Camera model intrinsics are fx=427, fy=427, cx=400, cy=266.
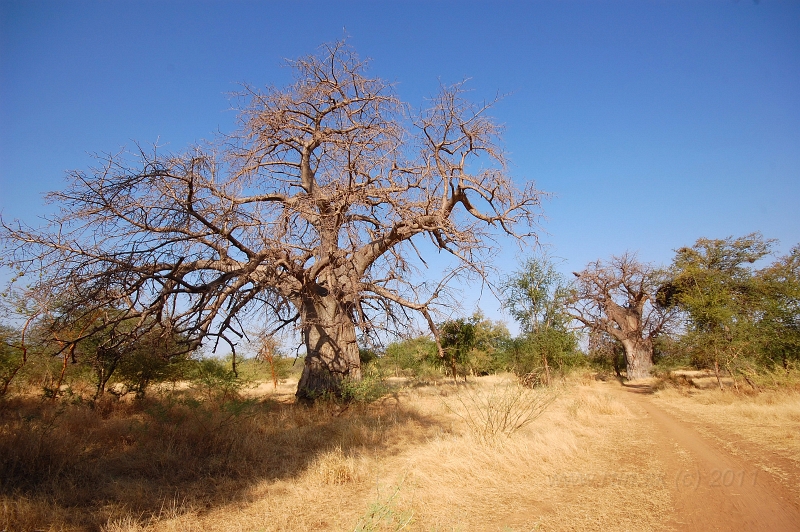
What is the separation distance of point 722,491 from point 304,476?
4.54 metres

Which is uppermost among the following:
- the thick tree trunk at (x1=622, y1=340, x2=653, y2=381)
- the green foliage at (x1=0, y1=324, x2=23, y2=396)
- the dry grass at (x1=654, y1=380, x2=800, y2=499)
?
the green foliage at (x1=0, y1=324, x2=23, y2=396)

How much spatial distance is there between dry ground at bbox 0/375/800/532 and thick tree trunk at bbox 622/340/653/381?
13.2m

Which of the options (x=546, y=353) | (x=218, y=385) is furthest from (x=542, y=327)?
(x=218, y=385)

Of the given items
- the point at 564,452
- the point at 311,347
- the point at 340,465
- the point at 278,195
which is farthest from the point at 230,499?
the point at 278,195

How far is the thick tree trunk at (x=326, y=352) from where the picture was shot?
952 centimetres

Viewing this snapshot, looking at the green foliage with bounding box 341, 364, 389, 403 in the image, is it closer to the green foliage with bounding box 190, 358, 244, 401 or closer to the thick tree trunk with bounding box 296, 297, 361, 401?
the thick tree trunk with bounding box 296, 297, 361, 401

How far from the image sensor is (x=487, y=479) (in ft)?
16.2

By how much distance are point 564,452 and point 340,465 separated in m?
3.11

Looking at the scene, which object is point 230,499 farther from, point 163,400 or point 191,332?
point 163,400

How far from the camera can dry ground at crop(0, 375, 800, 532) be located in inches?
147

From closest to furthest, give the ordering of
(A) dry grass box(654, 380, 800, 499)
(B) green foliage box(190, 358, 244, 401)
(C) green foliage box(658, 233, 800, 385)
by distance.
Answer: (A) dry grass box(654, 380, 800, 499) → (B) green foliage box(190, 358, 244, 401) → (C) green foliage box(658, 233, 800, 385)

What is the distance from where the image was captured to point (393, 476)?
519cm

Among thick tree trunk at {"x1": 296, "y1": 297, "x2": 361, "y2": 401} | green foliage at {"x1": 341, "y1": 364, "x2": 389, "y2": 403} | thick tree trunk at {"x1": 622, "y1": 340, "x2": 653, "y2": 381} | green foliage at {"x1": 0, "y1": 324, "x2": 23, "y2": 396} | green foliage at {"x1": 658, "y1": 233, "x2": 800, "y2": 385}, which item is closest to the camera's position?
green foliage at {"x1": 0, "y1": 324, "x2": 23, "y2": 396}

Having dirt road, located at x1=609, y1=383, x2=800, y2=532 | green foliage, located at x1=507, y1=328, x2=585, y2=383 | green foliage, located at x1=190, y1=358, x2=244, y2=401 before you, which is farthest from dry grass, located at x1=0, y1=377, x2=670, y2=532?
green foliage, located at x1=507, y1=328, x2=585, y2=383
